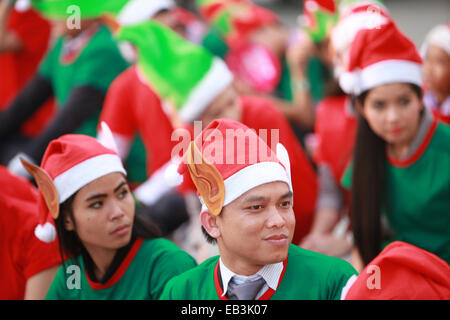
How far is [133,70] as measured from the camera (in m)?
2.39

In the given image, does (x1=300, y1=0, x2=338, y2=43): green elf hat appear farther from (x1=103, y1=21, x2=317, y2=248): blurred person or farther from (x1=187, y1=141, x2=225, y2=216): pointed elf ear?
(x1=187, y1=141, x2=225, y2=216): pointed elf ear

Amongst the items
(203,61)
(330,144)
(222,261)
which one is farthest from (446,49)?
(222,261)

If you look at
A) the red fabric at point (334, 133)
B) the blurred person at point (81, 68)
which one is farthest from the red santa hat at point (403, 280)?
the blurred person at point (81, 68)

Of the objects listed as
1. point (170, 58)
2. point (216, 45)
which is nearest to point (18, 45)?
point (216, 45)

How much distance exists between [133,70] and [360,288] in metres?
1.59

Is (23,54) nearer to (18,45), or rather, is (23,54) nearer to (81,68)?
(18,45)

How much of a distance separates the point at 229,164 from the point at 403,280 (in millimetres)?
383

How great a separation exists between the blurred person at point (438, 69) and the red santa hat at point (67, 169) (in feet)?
4.26

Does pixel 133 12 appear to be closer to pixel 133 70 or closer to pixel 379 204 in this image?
pixel 133 70

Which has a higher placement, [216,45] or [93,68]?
[216,45]

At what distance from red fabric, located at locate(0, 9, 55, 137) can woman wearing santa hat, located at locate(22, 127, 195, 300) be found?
73.3 inches

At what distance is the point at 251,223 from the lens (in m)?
1.08

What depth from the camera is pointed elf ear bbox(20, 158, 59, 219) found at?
1.27 metres

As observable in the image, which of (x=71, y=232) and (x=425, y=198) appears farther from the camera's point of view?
(x=425, y=198)
